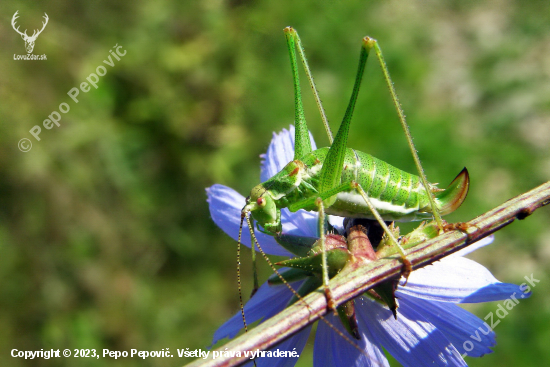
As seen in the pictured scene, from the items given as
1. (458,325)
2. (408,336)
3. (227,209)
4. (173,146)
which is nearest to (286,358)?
(408,336)

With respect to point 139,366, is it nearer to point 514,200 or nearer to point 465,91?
point 514,200

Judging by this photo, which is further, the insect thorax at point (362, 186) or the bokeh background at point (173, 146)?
the bokeh background at point (173, 146)

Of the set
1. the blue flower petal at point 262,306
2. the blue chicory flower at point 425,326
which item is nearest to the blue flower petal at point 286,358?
the blue chicory flower at point 425,326

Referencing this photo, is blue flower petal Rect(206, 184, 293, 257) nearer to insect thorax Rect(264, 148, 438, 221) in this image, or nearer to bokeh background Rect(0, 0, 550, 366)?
insect thorax Rect(264, 148, 438, 221)

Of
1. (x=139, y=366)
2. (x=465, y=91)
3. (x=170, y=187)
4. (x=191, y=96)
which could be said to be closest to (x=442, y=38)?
(x=465, y=91)

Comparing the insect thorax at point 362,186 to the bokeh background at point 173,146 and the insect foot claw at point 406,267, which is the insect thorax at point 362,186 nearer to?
the insect foot claw at point 406,267

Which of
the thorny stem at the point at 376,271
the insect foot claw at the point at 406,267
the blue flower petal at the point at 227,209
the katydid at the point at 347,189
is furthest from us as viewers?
the blue flower petal at the point at 227,209
